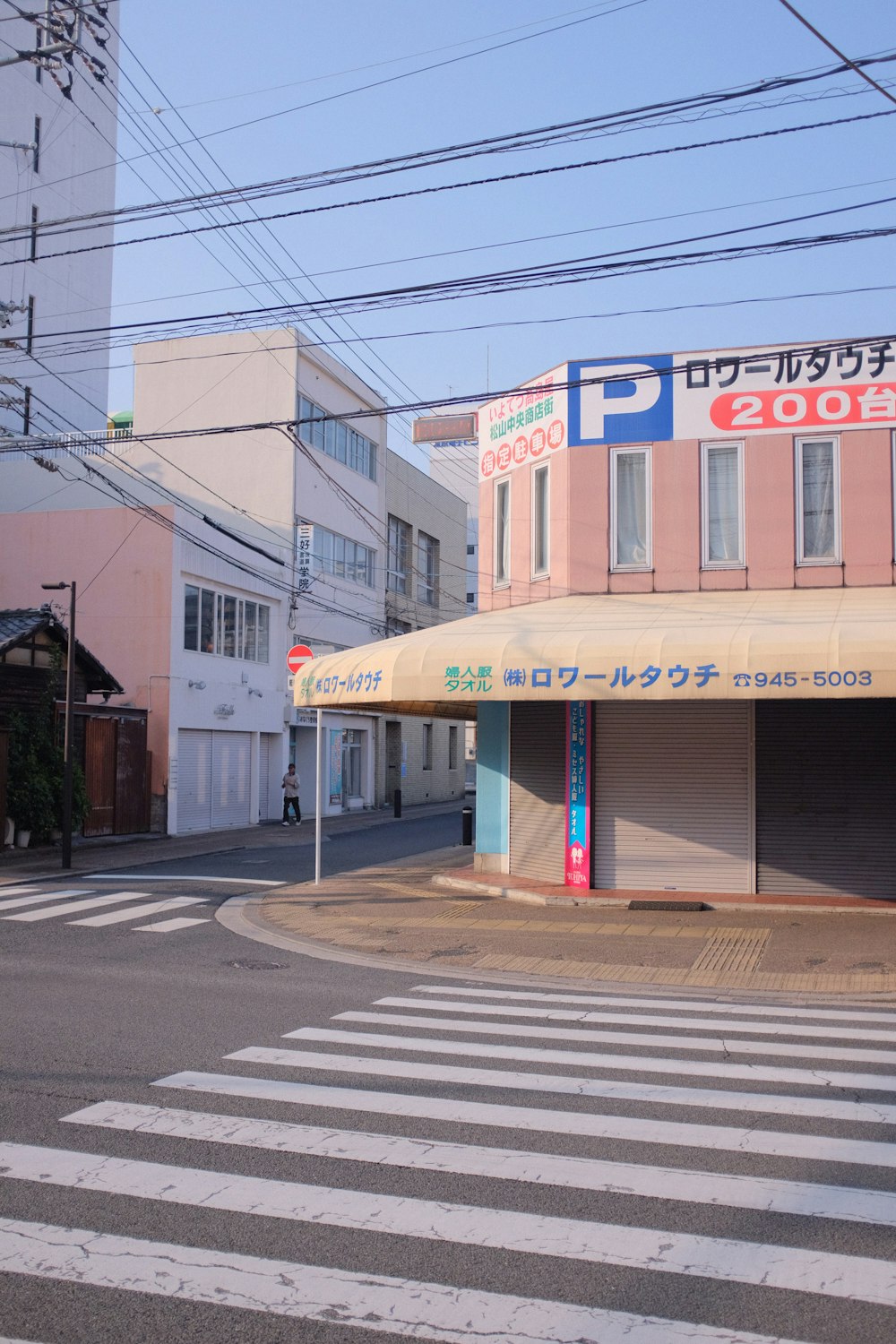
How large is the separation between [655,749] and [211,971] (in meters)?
7.69

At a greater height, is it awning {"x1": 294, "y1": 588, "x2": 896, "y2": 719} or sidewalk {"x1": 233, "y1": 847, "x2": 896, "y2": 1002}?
awning {"x1": 294, "y1": 588, "x2": 896, "y2": 719}

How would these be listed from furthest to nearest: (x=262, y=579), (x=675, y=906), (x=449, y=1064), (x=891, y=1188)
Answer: (x=262, y=579), (x=675, y=906), (x=449, y=1064), (x=891, y=1188)

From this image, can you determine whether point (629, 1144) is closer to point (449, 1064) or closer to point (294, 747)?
point (449, 1064)

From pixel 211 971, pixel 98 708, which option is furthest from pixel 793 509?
pixel 98 708

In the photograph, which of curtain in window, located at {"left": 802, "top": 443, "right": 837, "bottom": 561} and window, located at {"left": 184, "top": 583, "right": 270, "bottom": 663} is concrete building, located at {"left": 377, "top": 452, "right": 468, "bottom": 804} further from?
curtain in window, located at {"left": 802, "top": 443, "right": 837, "bottom": 561}

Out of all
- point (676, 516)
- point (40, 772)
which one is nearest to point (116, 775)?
point (40, 772)

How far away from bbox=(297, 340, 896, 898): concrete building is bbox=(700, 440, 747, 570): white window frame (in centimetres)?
3

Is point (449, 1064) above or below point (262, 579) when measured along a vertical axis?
below

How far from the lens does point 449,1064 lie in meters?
7.75

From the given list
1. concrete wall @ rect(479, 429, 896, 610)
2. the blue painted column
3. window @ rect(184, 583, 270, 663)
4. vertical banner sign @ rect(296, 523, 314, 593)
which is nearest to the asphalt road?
concrete wall @ rect(479, 429, 896, 610)

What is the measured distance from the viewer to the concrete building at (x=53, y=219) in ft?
154

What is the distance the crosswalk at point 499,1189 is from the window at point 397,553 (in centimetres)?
3810

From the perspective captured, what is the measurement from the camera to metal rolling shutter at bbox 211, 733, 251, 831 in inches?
1265

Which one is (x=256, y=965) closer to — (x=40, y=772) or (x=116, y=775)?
(x=40, y=772)
